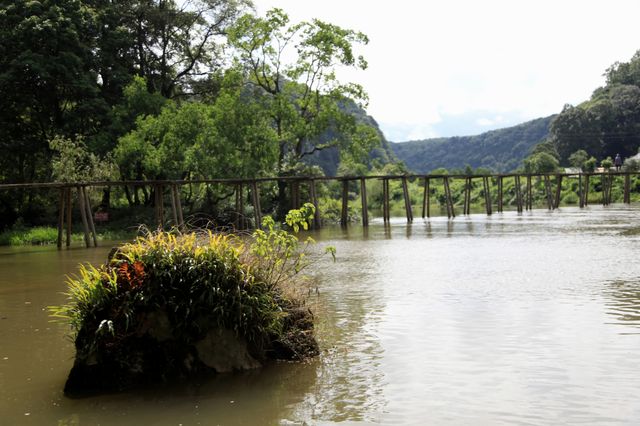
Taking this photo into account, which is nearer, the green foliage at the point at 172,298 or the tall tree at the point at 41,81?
the green foliage at the point at 172,298

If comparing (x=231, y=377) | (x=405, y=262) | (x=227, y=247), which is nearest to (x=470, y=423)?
(x=231, y=377)

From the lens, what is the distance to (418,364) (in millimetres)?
7797

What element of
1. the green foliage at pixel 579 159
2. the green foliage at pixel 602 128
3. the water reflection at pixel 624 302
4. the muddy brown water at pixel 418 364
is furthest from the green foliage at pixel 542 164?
the water reflection at pixel 624 302

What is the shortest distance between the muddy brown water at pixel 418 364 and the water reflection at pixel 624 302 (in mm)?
29

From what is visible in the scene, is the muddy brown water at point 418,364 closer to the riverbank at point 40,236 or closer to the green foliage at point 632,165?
the riverbank at point 40,236

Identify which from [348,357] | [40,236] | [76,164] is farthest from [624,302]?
[76,164]

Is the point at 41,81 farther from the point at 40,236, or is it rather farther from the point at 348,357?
the point at 348,357

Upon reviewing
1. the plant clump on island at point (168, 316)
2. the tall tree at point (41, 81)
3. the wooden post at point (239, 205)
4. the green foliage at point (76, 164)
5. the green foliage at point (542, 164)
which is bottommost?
the plant clump on island at point (168, 316)

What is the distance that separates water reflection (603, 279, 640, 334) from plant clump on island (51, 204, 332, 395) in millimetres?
5314

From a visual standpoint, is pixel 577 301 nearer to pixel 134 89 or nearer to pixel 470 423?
pixel 470 423

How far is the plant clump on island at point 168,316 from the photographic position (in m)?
7.19

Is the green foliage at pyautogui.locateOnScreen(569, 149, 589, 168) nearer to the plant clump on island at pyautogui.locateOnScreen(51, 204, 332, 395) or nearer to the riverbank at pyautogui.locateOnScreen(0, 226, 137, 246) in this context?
the riverbank at pyautogui.locateOnScreen(0, 226, 137, 246)

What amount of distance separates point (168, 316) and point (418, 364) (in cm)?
298

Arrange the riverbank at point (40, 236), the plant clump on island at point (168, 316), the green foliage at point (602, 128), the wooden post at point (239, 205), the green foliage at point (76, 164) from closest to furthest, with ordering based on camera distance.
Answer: the plant clump on island at point (168, 316) → the riverbank at point (40, 236) → the green foliage at point (76, 164) → the wooden post at point (239, 205) → the green foliage at point (602, 128)
